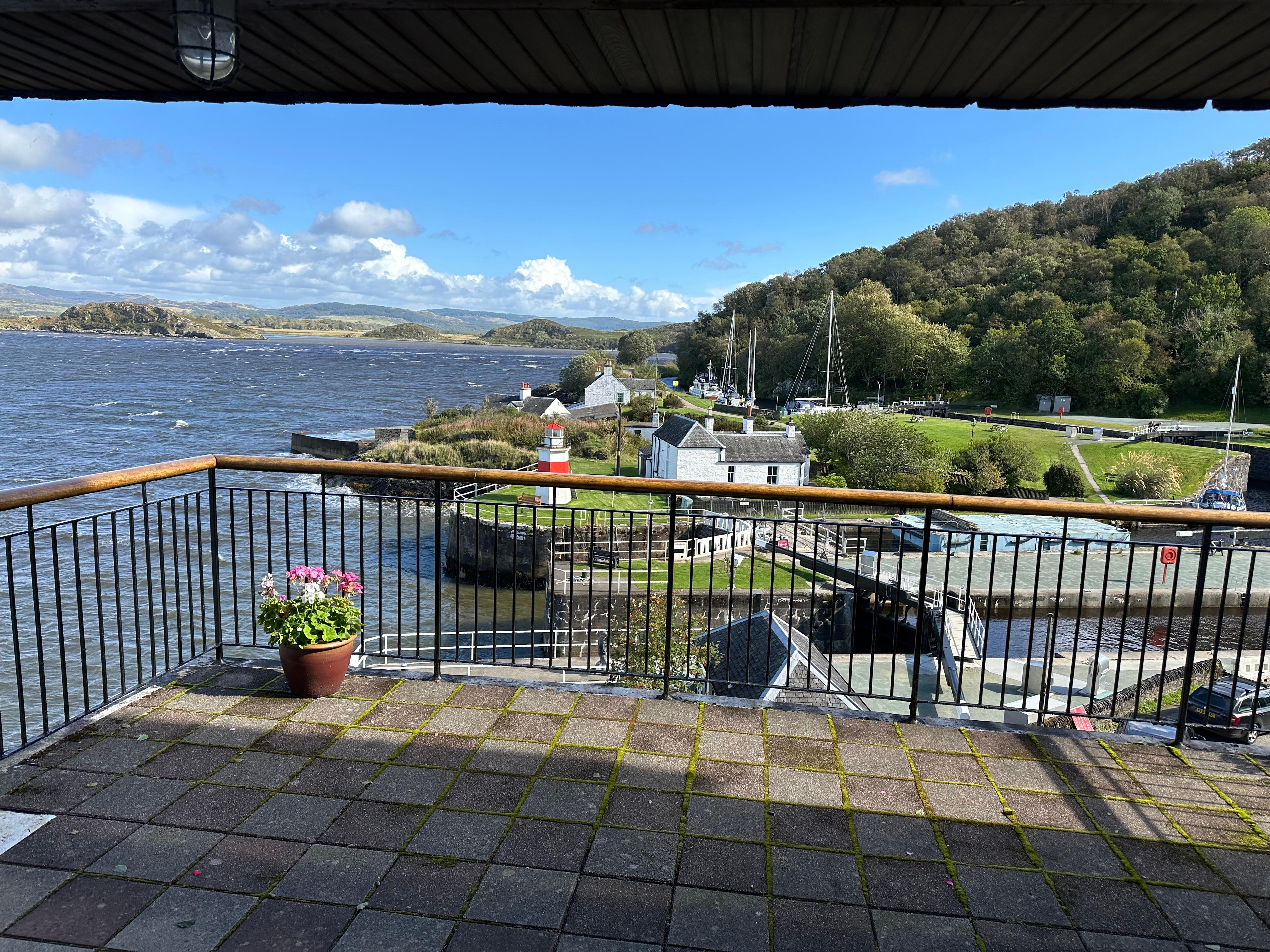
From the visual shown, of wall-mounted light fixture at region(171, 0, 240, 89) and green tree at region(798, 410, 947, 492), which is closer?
wall-mounted light fixture at region(171, 0, 240, 89)

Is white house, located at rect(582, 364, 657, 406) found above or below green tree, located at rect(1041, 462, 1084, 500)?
above

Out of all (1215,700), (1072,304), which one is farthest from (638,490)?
(1072,304)

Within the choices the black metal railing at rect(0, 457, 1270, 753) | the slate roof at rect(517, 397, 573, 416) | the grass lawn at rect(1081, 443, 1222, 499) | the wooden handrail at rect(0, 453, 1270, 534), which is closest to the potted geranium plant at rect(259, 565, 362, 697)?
the black metal railing at rect(0, 457, 1270, 753)

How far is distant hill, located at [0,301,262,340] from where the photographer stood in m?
165

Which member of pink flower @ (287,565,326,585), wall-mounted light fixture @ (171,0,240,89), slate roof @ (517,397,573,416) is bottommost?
slate roof @ (517,397,573,416)

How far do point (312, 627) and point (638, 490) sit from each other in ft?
5.69

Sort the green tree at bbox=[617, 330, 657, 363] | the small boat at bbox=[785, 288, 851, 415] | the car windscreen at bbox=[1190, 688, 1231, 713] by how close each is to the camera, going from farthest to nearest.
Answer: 1. the green tree at bbox=[617, 330, 657, 363]
2. the small boat at bbox=[785, 288, 851, 415]
3. the car windscreen at bbox=[1190, 688, 1231, 713]

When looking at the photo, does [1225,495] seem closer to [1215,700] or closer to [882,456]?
[882,456]

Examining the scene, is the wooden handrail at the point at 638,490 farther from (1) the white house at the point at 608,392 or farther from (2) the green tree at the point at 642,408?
(1) the white house at the point at 608,392

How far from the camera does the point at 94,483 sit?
3.27m

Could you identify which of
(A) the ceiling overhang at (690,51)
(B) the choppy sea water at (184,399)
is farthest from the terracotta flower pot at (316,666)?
A: (B) the choppy sea water at (184,399)

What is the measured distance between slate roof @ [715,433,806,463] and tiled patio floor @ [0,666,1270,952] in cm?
3098

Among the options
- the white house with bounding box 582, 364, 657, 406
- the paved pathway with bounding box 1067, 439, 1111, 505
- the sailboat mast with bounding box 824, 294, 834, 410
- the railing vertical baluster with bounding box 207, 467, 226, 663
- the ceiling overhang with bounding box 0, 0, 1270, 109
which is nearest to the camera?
the ceiling overhang with bounding box 0, 0, 1270, 109

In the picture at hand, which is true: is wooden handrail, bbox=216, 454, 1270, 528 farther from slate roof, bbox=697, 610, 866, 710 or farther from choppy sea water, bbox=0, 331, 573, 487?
slate roof, bbox=697, 610, 866, 710
